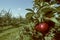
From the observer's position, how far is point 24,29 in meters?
1.04

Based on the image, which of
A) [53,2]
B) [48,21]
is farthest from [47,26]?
[53,2]

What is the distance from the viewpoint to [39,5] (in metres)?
1.01

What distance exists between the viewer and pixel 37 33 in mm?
965

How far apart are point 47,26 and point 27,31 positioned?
0.40ft

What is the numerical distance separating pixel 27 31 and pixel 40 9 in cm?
14

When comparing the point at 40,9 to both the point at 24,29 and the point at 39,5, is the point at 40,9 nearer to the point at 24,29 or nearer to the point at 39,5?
the point at 39,5

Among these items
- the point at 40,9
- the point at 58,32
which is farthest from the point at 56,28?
the point at 40,9

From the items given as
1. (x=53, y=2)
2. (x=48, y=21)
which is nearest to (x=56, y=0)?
(x=53, y=2)

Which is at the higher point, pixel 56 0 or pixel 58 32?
pixel 56 0

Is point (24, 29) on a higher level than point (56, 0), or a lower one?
lower

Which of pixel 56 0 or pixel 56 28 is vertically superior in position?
pixel 56 0

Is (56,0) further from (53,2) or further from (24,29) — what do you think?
(24,29)

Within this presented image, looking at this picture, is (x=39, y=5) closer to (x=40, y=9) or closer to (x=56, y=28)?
(x=40, y=9)

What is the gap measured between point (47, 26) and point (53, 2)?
0.46ft
